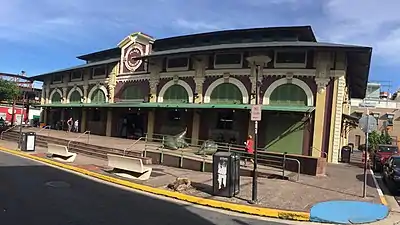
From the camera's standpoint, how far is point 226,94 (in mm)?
25531

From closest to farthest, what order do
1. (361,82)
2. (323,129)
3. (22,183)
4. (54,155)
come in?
(22,183) < (54,155) < (323,129) < (361,82)

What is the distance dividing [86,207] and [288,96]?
17455 mm

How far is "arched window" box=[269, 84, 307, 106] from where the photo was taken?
23.2 meters

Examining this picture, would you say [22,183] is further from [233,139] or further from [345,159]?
[345,159]

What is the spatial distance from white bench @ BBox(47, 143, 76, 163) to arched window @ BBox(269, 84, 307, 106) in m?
12.6

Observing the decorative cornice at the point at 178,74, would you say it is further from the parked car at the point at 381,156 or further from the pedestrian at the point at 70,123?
the parked car at the point at 381,156

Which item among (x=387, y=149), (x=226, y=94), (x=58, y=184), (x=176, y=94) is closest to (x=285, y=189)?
(x=58, y=184)

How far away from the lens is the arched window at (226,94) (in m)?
25.1

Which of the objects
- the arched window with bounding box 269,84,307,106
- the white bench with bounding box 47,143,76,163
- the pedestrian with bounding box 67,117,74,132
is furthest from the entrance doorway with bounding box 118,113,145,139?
the white bench with bounding box 47,143,76,163

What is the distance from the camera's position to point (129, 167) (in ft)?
44.5

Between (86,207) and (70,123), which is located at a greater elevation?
(70,123)

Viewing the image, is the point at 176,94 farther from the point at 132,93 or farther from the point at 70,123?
the point at 70,123

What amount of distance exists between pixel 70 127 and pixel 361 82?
89.7 ft

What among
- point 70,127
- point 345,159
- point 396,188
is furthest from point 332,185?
point 70,127
